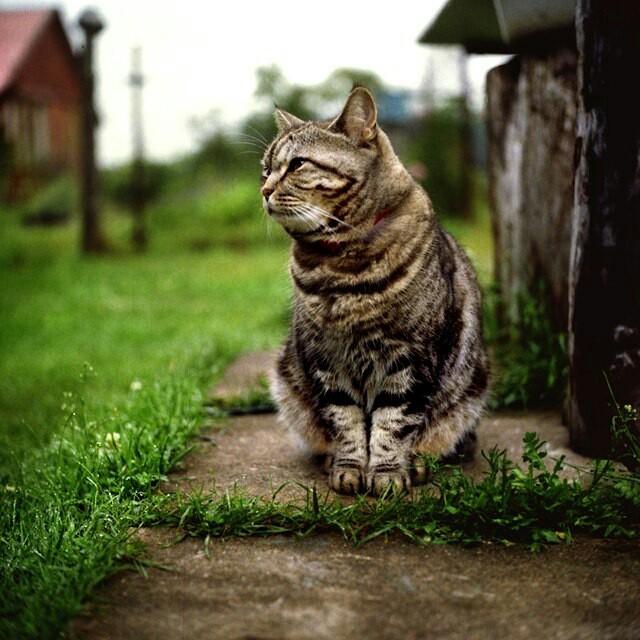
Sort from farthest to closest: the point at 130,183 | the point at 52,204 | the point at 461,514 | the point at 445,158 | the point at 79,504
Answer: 1. the point at 130,183
2. the point at 52,204
3. the point at 445,158
4. the point at 79,504
5. the point at 461,514

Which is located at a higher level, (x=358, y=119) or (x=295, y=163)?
(x=358, y=119)

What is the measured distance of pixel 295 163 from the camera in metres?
2.51

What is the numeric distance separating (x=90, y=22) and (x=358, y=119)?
9113 millimetres

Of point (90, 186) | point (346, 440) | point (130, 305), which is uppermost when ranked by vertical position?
point (90, 186)

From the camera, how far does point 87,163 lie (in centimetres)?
1104

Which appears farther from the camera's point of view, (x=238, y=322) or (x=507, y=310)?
(x=238, y=322)

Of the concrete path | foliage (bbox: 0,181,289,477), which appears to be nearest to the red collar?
foliage (bbox: 0,181,289,477)

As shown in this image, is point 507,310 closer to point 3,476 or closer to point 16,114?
point 3,476

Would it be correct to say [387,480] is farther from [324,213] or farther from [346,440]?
[324,213]

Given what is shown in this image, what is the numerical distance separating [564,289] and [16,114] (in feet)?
45.3

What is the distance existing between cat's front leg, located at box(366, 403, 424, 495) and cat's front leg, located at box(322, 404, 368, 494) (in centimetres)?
4

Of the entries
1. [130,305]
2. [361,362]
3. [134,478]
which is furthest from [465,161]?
[134,478]

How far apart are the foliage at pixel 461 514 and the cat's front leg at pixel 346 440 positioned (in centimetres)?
24

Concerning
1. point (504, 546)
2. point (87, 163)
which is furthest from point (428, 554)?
point (87, 163)
